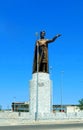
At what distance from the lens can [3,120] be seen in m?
38.9

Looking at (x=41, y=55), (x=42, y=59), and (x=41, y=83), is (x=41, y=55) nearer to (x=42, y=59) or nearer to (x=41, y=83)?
(x=42, y=59)

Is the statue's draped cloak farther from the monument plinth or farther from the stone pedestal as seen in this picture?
the stone pedestal

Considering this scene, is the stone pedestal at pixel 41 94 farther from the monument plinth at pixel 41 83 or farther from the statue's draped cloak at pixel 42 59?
the statue's draped cloak at pixel 42 59

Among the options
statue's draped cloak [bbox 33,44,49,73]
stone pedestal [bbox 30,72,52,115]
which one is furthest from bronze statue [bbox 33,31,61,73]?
stone pedestal [bbox 30,72,52,115]

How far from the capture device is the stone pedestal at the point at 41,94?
146ft

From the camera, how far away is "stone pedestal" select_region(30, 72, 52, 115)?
44625 mm

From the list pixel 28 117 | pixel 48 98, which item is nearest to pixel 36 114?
pixel 28 117

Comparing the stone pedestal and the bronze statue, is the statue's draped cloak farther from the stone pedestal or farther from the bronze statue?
the stone pedestal

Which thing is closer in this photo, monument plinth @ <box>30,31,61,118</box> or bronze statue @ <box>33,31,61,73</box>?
monument plinth @ <box>30,31,61,118</box>

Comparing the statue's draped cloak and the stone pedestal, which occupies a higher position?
the statue's draped cloak

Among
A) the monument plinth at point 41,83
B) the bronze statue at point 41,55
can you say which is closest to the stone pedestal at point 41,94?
the monument plinth at point 41,83

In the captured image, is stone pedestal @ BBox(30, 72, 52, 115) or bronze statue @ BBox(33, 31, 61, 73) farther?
bronze statue @ BBox(33, 31, 61, 73)

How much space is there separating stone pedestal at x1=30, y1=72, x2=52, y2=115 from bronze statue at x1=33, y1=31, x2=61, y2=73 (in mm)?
932

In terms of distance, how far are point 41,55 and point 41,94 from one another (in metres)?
5.15
